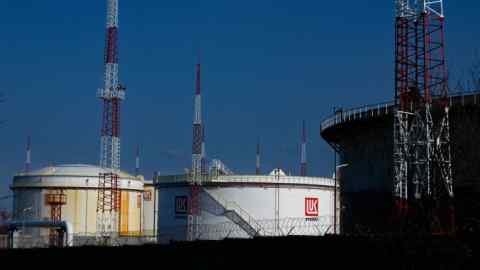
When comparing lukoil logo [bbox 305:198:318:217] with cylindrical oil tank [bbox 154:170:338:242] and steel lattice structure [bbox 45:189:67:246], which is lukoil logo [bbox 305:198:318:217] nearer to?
cylindrical oil tank [bbox 154:170:338:242]

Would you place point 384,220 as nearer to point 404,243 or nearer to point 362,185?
point 362,185

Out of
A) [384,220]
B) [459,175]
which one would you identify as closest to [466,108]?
[459,175]

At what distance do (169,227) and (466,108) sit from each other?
3314cm

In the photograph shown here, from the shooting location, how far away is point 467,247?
751 inches

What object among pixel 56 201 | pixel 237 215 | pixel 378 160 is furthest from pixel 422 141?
pixel 56 201

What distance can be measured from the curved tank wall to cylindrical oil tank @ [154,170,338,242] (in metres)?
15.6

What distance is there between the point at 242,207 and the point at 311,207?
6491 millimetres

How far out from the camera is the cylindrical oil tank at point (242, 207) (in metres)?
56.7

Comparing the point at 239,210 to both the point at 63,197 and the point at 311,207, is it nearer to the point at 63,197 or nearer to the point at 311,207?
the point at 311,207

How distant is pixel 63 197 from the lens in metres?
64.3

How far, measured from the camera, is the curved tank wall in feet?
97.4

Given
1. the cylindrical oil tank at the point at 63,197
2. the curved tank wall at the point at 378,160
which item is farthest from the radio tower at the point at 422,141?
the cylindrical oil tank at the point at 63,197

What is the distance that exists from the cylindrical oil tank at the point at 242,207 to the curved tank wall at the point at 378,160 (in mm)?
15572

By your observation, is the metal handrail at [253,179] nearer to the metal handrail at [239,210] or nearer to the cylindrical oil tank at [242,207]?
the cylindrical oil tank at [242,207]
